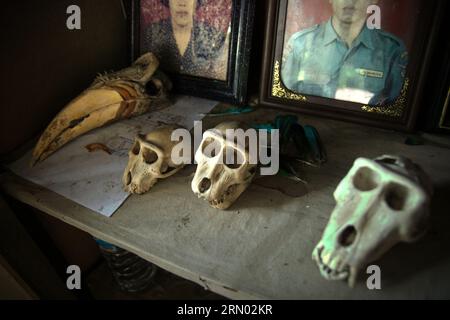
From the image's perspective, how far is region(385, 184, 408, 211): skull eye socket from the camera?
0.55 m

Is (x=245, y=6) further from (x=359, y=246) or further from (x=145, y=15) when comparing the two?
(x=359, y=246)

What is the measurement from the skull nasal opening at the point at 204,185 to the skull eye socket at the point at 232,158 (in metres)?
0.06

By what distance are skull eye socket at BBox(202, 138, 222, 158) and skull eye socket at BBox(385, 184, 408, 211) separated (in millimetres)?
333

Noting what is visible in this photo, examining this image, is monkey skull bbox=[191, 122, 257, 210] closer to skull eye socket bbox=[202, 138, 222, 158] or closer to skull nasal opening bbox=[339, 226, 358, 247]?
skull eye socket bbox=[202, 138, 222, 158]

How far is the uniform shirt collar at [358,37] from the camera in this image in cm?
81

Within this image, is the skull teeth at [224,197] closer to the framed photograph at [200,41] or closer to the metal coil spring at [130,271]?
the framed photograph at [200,41]

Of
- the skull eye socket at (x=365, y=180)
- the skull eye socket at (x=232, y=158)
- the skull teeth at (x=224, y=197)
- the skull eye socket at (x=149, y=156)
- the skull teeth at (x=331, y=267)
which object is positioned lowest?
the skull teeth at (x=331, y=267)

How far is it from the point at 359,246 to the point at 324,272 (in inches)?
3.1

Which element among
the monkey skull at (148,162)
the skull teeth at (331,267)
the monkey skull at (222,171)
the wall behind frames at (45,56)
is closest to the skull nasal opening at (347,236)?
the skull teeth at (331,267)

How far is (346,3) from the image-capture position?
81 cm

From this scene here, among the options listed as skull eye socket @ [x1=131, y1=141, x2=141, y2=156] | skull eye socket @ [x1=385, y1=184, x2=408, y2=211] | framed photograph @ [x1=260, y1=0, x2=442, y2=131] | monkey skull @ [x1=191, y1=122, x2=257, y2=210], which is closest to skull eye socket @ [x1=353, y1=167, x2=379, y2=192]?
skull eye socket @ [x1=385, y1=184, x2=408, y2=211]

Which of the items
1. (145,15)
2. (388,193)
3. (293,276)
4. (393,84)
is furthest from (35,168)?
(393,84)

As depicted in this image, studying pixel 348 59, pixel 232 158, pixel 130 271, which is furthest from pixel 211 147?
pixel 130 271

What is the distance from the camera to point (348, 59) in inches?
Result: 33.2
